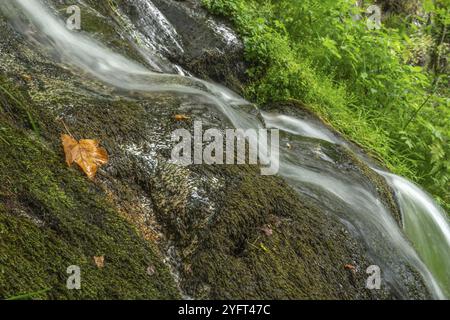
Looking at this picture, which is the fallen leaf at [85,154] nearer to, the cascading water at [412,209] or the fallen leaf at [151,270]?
the fallen leaf at [151,270]

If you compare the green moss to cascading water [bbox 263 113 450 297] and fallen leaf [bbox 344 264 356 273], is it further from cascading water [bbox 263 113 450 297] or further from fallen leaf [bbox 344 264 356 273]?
cascading water [bbox 263 113 450 297]

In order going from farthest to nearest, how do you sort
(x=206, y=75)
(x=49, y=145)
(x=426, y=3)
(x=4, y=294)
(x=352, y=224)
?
(x=426, y=3)
(x=206, y=75)
(x=352, y=224)
(x=49, y=145)
(x=4, y=294)

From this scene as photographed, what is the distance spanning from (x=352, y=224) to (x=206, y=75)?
9.61 ft

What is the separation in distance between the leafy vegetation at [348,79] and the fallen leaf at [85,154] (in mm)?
3313

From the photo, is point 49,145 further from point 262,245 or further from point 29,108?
point 262,245

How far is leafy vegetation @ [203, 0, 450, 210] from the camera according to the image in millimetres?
5828

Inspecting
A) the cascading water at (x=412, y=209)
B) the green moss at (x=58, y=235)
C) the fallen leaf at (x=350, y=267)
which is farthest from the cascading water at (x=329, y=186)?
the green moss at (x=58, y=235)

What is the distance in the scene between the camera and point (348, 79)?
6.96 meters

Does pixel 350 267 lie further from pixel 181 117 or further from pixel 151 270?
pixel 181 117

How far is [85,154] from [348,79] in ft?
16.9

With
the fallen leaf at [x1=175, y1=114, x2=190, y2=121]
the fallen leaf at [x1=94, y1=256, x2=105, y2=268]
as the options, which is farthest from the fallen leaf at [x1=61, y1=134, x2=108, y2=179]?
the fallen leaf at [x1=175, y1=114, x2=190, y2=121]

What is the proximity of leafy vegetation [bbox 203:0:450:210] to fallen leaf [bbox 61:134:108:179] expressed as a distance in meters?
3.31

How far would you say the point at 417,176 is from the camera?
6105 millimetres

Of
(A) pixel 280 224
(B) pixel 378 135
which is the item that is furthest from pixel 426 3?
(A) pixel 280 224
